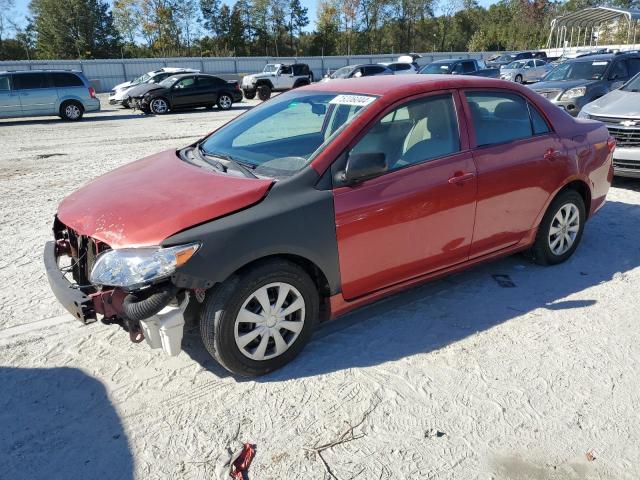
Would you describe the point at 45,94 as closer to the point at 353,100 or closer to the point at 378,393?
the point at 353,100

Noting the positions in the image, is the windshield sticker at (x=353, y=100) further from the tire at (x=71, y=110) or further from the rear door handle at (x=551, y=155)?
the tire at (x=71, y=110)

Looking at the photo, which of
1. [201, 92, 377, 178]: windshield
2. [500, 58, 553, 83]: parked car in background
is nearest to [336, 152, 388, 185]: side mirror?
[201, 92, 377, 178]: windshield

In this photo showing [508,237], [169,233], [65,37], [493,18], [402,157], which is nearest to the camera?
[169,233]

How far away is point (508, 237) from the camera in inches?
176

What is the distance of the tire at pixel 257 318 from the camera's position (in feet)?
10.2

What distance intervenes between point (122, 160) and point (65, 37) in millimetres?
57267

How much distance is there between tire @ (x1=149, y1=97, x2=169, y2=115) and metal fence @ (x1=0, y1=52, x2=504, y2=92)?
53.4 ft

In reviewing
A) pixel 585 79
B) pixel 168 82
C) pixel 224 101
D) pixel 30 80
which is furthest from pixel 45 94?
pixel 585 79

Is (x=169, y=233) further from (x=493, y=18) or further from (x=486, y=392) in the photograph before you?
(x=493, y=18)

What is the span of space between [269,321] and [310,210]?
72 centimetres

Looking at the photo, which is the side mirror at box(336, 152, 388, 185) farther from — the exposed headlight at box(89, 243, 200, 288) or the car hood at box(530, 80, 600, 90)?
the car hood at box(530, 80, 600, 90)

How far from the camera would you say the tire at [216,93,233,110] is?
22641 mm

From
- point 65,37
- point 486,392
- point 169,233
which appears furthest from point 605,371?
point 65,37

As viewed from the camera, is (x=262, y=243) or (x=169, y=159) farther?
(x=169, y=159)
